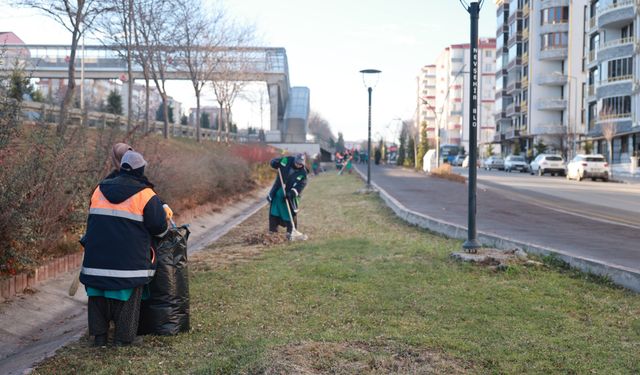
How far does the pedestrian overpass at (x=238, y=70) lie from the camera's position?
129 feet

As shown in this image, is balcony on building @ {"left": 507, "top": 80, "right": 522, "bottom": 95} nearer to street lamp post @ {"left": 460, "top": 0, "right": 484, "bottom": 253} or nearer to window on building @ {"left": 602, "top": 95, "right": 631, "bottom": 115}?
window on building @ {"left": 602, "top": 95, "right": 631, "bottom": 115}

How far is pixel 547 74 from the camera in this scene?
245ft

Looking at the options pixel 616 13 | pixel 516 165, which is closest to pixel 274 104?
pixel 516 165

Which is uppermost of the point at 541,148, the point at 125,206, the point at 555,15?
the point at 555,15

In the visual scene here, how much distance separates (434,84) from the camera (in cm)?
16250

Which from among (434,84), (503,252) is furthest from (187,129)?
(434,84)

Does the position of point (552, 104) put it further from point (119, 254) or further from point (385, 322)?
point (119, 254)

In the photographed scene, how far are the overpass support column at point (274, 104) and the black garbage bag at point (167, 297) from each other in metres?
61.7

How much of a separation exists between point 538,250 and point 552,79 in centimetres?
6889

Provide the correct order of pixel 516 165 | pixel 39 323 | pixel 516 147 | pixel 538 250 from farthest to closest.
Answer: pixel 516 147
pixel 516 165
pixel 538 250
pixel 39 323

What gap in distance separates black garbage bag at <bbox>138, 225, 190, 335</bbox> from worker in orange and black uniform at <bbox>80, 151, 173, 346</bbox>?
0.15m

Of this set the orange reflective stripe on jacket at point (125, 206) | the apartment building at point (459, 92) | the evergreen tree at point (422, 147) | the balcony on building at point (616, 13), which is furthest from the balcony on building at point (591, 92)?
the orange reflective stripe on jacket at point (125, 206)

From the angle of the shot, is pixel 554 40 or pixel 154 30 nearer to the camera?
pixel 154 30

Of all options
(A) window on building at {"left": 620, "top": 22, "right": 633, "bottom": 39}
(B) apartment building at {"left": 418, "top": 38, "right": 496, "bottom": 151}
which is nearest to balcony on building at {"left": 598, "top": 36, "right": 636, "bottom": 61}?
(A) window on building at {"left": 620, "top": 22, "right": 633, "bottom": 39}
